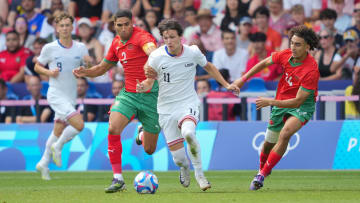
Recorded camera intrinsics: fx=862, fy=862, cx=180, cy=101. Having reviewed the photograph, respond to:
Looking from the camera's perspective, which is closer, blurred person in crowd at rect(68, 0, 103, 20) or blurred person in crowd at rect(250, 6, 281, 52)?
blurred person in crowd at rect(250, 6, 281, 52)

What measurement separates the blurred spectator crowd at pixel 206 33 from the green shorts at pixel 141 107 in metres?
5.24

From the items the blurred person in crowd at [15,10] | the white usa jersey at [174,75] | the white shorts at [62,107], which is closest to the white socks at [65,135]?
the white shorts at [62,107]

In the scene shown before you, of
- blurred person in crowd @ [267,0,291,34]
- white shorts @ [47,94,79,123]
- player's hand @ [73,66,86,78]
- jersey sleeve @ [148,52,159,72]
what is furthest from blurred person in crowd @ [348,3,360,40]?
jersey sleeve @ [148,52,159,72]

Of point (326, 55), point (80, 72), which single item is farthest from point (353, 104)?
point (80, 72)

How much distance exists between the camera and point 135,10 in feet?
74.2

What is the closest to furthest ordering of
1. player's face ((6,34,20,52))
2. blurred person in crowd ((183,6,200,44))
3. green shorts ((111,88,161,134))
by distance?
green shorts ((111,88,161,134)), player's face ((6,34,20,52)), blurred person in crowd ((183,6,200,44))

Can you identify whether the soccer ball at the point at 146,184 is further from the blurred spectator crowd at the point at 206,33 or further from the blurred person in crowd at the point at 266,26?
the blurred person in crowd at the point at 266,26

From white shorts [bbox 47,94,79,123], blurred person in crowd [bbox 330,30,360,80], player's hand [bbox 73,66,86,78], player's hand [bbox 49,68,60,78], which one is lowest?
white shorts [bbox 47,94,79,123]

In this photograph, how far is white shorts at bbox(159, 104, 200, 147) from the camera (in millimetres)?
11547

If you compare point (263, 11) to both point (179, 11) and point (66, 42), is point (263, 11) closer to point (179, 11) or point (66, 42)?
point (179, 11)

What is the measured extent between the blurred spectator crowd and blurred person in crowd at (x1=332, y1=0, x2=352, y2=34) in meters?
0.02

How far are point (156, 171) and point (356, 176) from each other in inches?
174

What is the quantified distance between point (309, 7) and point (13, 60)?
7.40 metres

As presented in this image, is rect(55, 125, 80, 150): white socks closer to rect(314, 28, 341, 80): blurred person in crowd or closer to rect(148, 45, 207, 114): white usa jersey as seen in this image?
rect(148, 45, 207, 114): white usa jersey
